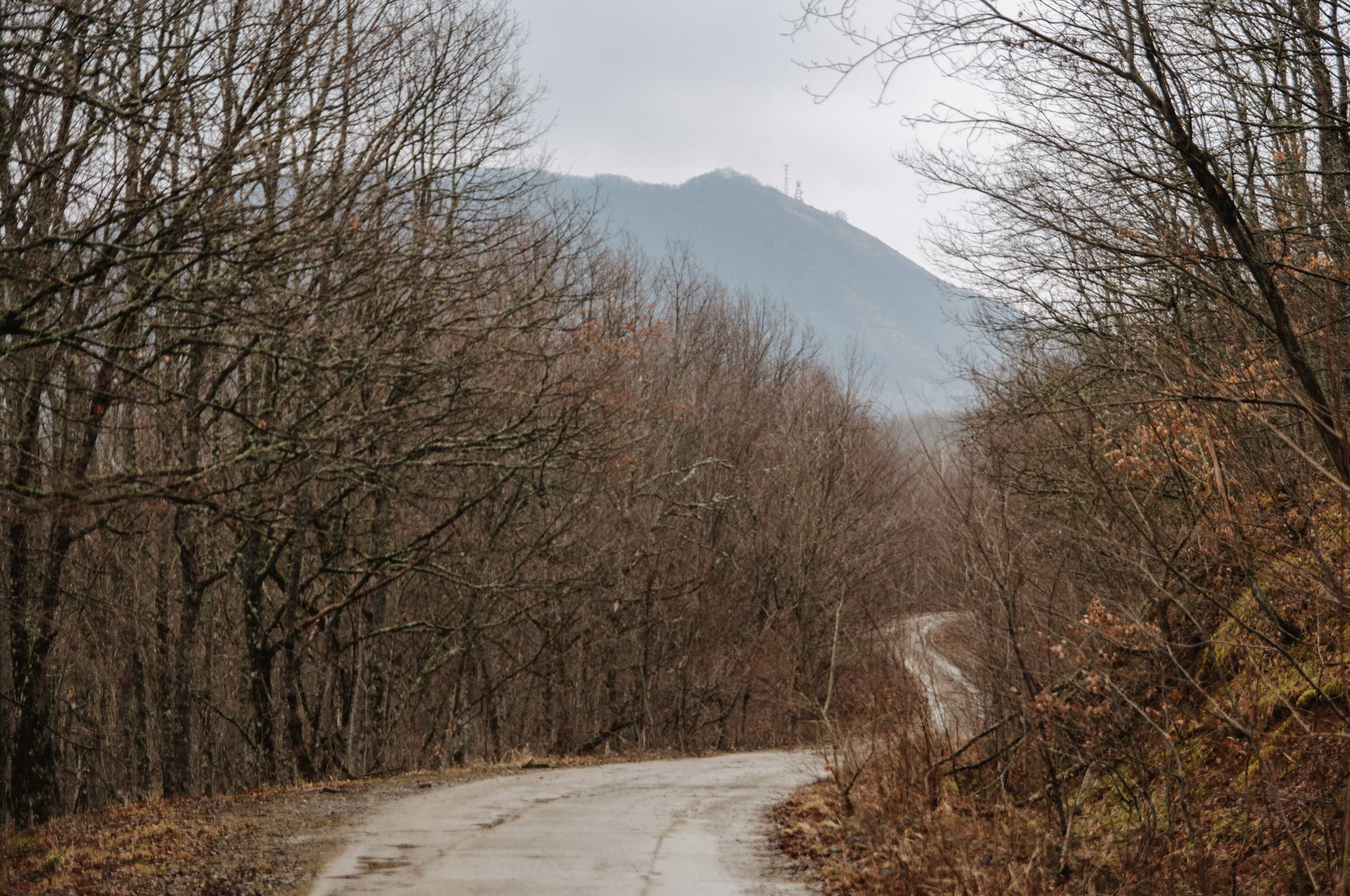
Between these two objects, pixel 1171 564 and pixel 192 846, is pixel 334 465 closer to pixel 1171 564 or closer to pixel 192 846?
pixel 192 846

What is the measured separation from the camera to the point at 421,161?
46.4 feet

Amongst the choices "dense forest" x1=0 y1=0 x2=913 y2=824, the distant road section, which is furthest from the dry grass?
"dense forest" x1=0 y1=0 x2=913 y2=824

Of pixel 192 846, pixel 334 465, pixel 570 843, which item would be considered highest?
pixel 334 465

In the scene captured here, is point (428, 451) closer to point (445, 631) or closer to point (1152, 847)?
point (445, 631)

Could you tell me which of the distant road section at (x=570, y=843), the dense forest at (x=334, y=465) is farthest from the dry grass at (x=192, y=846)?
the dense forest at (x=334, y=465)

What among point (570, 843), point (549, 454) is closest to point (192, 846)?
point (570, 843)

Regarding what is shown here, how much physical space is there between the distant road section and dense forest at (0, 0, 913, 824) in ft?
5.57

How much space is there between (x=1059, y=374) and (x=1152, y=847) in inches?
301

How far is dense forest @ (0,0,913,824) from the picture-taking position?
27.4 ft

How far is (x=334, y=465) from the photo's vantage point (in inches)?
409

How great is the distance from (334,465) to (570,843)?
4.22 metres

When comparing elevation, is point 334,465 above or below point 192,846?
above

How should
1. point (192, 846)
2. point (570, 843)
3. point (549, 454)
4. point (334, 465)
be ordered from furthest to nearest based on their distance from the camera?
point (549, 454) → point (334, 465) → point (570, 843) → point (192, 846)

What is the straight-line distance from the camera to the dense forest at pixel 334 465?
8344 millimetres
